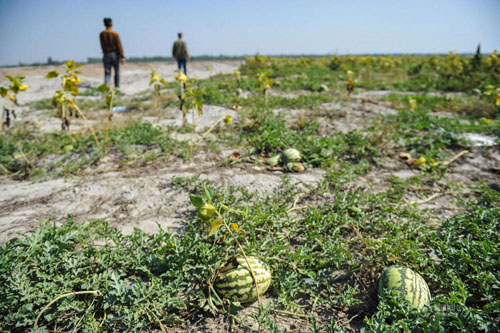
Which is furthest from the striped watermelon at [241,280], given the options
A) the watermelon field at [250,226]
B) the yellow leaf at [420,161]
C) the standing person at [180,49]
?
the standing person at [180,49]

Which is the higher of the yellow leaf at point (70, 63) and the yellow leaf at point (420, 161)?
the yellow leaf at point (70, 63)

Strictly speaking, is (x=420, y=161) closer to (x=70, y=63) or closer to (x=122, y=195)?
(x=122, y=195)

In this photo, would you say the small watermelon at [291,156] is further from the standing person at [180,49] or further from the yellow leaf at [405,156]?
the standing person at [180,49]

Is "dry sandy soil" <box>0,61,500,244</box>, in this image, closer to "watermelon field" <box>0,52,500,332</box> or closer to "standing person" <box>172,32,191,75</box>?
"watermelon field" <box>0,52,500,332</box>

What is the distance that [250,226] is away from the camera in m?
2.36

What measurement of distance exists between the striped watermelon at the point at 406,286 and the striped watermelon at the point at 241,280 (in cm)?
80

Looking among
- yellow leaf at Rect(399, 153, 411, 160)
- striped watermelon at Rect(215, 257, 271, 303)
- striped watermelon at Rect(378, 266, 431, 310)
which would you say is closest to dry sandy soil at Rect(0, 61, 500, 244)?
yellow leaf at Rect(399, 153, 411, 160)

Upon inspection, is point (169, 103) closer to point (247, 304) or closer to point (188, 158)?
point (188, 158)

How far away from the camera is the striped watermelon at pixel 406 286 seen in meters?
1.78

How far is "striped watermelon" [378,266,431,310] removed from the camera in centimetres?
178

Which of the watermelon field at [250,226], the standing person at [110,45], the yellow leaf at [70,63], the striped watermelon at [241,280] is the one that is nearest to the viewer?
the watermelon field at [250,226]

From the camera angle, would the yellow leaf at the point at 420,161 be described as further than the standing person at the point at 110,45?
No

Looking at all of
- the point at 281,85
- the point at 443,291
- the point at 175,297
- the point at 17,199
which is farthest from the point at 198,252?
the point at 281,85

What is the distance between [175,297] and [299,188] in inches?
74.2
